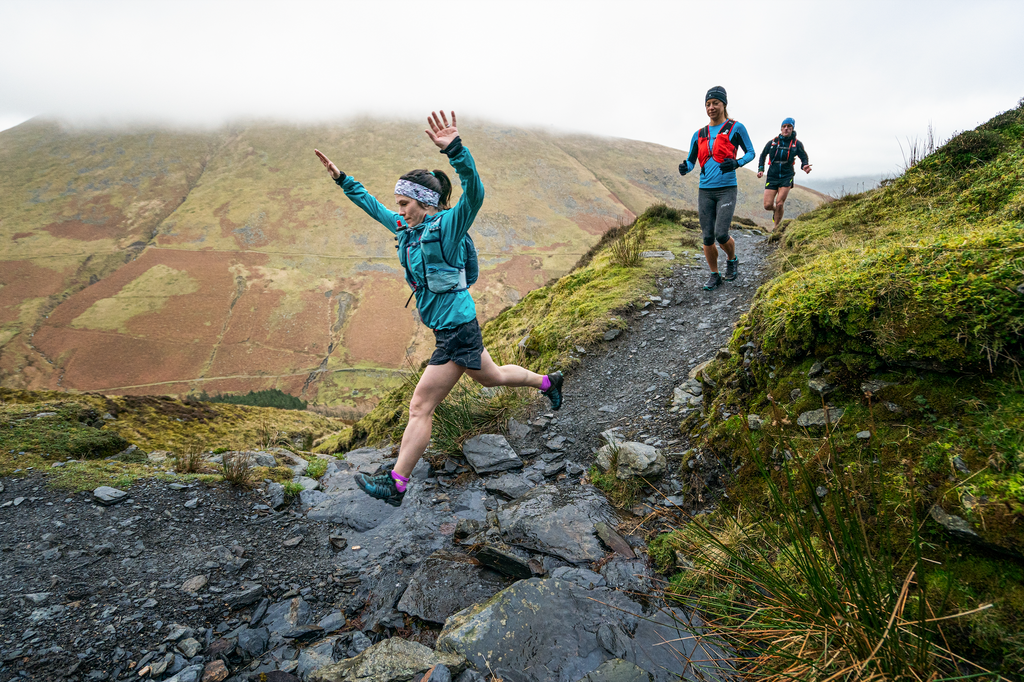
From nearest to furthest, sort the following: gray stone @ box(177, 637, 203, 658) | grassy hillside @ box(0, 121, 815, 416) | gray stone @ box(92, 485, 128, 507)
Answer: gray stone @ box(177, 637, 203, 658)
gray stone @ box(92, 485, 128, 507)
grassy hillside @ box(0, 121, 815, 416)

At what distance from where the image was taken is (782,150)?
892 centimetres

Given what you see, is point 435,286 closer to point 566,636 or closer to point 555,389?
point 555,389

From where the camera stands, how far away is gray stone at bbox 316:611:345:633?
2547 millimetres

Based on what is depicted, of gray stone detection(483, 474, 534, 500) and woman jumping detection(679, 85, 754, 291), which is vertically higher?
woman jumping detection(679, 85, 754, 291)

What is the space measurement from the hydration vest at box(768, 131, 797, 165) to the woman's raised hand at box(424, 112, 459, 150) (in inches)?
347

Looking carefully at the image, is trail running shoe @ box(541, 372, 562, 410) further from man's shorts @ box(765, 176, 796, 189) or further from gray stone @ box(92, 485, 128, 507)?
man's shorts @ box(765, 176, 796, 189)

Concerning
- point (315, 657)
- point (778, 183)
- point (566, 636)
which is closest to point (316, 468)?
point (315, 657)

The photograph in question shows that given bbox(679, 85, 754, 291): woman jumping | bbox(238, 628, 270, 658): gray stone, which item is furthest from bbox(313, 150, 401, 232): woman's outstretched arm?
bbox(679, 85, 754, 291): woman jumping

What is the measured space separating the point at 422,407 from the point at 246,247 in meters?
93.6

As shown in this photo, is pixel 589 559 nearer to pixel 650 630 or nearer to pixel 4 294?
pixel 650 630

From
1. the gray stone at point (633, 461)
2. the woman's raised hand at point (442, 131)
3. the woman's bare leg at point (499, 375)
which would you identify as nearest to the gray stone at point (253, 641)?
the woman's bare leg at point (499, 375)

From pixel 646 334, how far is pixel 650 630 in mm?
4286

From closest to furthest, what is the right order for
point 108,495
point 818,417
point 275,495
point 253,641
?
1. point 253,641
2. point 818,417
3. point 108,495
4. point 275,495

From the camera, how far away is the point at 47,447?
14.7 ft
